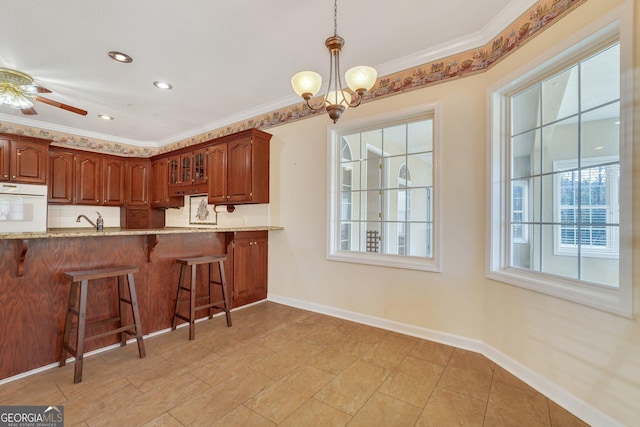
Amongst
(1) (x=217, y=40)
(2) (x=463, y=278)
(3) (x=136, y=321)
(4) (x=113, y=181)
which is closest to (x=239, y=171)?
(1) (x=217, y=40)

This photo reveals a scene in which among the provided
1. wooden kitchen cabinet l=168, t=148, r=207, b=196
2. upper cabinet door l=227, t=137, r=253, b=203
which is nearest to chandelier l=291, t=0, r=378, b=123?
upper cabinet door l=227, t=137, r=253, b=203

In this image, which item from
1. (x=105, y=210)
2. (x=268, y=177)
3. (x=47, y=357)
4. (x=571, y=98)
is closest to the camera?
(x=571, y=98)

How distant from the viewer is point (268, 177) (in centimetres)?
382

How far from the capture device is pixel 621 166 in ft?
4.76

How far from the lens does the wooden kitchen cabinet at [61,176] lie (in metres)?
4.50

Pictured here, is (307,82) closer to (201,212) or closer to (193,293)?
(193,293)

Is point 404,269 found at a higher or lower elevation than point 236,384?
higher

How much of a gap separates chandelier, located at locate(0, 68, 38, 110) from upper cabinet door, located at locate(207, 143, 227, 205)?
73.9 inches

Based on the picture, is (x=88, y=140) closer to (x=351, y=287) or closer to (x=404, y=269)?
(x=351, y=287)

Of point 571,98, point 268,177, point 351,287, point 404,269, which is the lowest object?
point 351,287

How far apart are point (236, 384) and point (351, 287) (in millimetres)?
1554

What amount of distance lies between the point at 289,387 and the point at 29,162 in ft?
16.5

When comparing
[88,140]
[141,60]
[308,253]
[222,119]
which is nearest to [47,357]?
[308,253]

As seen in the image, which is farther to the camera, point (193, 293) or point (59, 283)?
point (193, 293)
